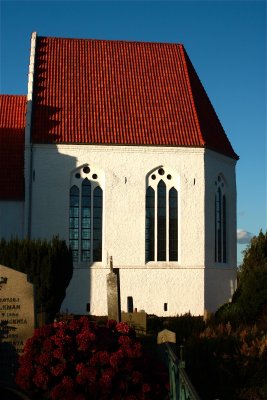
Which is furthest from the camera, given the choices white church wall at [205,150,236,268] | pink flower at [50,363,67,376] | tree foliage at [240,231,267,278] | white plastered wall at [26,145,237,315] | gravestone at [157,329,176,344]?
tree foliage at [240,231,267,278]

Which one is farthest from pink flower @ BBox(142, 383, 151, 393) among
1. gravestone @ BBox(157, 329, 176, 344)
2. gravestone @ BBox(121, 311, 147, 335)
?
gravestone @ BBox(121, 311, 147, 335)

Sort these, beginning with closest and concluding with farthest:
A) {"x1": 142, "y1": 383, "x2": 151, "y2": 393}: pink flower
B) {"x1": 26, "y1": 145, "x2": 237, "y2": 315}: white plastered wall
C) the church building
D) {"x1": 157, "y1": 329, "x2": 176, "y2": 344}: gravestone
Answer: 1. {"x1": 142, "y1": 383, "x2": 151, "y2": 393}: pink flower
2. {"x1": 157, "y1": 329, "x2": 176, "y2": 344}: gravestone
3. {"x1": 26, "y1": 145, "x2": 237, "y2": 315}: white plastered wall
4. the church building

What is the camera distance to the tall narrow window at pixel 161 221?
26.2 metres

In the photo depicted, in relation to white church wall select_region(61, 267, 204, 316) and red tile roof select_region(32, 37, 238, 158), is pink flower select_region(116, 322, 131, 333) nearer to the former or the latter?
white church wall select_region(61, 267, 204, 316)

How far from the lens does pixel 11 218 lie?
86.3 feet

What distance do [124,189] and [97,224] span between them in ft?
5.92

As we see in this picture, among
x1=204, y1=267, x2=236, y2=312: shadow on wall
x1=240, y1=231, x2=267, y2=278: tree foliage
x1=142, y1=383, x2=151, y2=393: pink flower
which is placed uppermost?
x1=240, y1=231, x2=267, y2=278: tree foliage

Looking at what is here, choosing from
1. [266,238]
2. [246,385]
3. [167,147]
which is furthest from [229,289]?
[246,385]

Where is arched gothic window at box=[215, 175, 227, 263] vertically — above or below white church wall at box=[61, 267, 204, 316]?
above

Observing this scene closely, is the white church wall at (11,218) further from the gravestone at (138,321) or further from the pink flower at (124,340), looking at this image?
the pink flower at (124,340)

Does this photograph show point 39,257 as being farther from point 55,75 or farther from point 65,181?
point 55,75

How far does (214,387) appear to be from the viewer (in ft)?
33.4

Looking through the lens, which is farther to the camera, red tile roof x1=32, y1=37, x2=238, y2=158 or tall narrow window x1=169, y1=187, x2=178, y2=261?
red tile roof x1=32, y1=37, x2=238, y2=158

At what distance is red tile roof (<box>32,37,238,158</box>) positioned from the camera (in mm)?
26516
